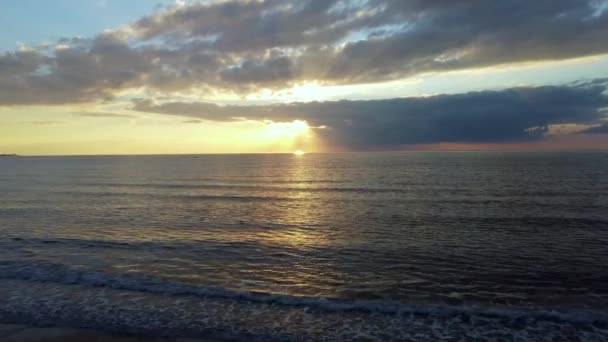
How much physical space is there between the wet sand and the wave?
11.7 ft

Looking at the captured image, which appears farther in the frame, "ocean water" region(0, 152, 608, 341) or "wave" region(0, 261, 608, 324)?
"wave" region(0, 261, 608, 324)

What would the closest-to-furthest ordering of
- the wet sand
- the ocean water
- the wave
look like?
the wet sand, the ocean water, the wave

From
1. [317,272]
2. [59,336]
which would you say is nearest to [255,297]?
[317,272]

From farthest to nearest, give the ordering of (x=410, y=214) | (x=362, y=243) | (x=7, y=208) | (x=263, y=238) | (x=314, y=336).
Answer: (x=7, y=208) < (x=410, y=214) < (x=263, y=238) < (x=362, y=243) < (x=314, y=336)

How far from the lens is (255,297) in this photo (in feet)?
50.0

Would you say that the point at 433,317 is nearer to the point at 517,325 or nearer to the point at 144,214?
the point at 517,325

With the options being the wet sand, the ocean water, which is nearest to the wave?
the ocean water

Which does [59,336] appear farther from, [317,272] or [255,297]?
[317,272]

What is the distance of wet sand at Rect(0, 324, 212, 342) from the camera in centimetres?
1178

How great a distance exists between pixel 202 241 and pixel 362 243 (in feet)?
33.4

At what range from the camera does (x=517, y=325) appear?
12.8 meters

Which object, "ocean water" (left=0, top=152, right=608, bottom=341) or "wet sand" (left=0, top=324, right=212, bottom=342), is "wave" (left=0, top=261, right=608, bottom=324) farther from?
"wet sand" (left=0, top=324, right=212, bottom=342)

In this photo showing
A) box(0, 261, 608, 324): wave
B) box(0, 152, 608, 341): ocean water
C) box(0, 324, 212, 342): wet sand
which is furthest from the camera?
box(0, 261, 608, 324): wave

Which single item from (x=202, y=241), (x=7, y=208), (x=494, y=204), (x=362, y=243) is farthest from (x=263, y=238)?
(x=7, y=208)
